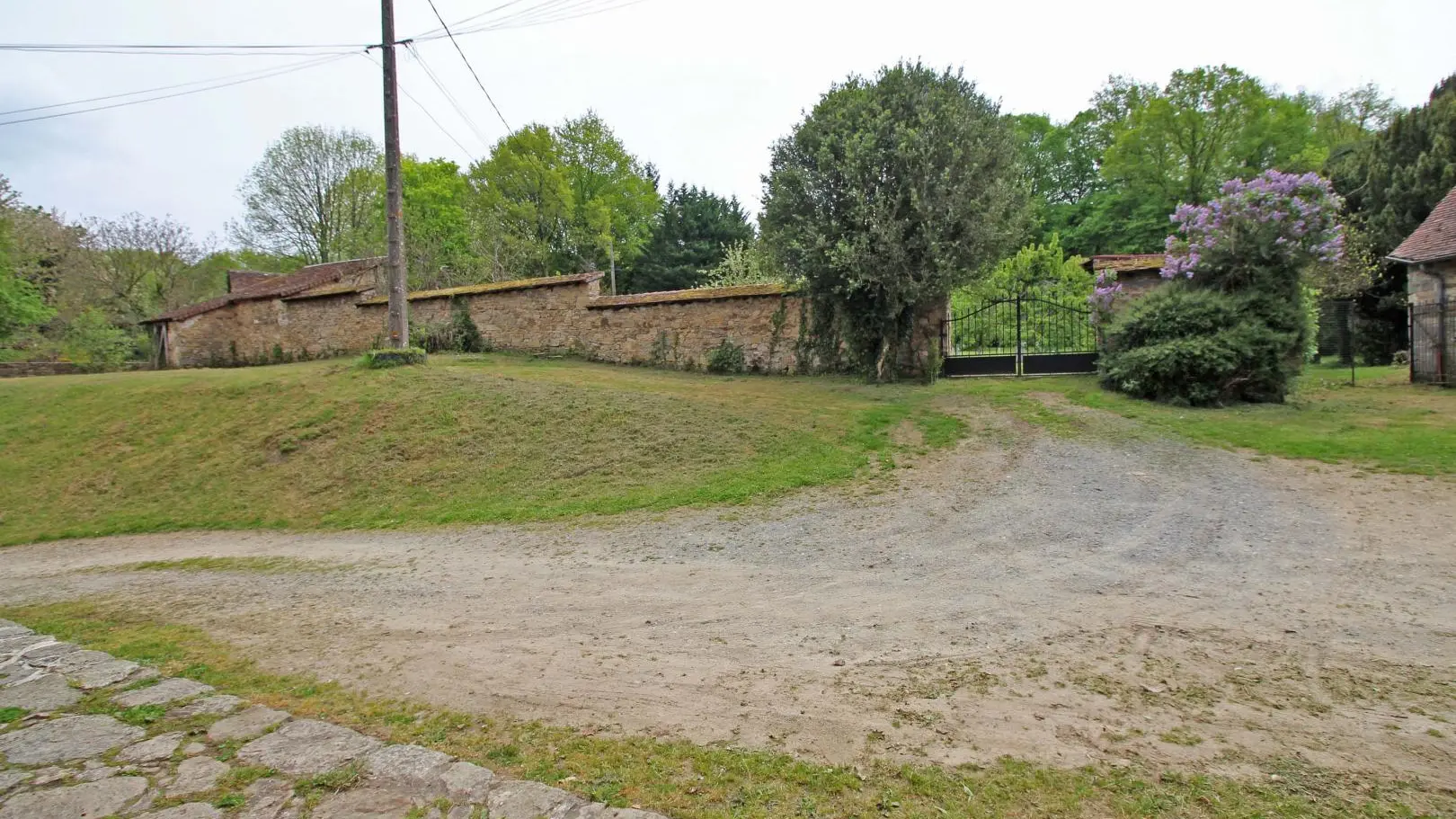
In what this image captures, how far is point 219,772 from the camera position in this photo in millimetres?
2715

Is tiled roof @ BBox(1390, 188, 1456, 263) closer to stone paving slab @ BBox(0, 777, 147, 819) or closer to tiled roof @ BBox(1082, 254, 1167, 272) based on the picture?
tiled roof @ BBox(1082, 254, 1167, 272)

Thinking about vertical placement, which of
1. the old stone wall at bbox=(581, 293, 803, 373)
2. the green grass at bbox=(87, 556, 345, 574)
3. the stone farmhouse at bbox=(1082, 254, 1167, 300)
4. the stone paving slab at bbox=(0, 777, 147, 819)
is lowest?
the green grass at bbox=(87, 556, 345, 574)

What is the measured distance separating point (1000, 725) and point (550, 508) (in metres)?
5.92

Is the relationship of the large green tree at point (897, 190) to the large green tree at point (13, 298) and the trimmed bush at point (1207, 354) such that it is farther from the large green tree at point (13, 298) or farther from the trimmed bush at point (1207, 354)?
the large green tree at point (13, 298)

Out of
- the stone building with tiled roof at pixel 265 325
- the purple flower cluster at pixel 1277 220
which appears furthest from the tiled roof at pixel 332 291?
the purple flower cluster at pixel 1277 220

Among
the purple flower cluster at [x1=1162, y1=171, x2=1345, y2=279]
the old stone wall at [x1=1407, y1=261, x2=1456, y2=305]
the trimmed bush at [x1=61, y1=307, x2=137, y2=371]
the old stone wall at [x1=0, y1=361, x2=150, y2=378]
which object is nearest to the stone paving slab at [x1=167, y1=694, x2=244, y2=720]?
the purple flower cluster at [x1=1162, y1=171, x2=1345, y2=279]

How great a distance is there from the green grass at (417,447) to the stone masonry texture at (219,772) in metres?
4.65

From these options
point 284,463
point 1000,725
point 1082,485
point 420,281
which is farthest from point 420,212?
point 1000,725

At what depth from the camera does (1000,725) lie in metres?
3.02

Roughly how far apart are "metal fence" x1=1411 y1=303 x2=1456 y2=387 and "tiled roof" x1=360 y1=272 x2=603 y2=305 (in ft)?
61.1

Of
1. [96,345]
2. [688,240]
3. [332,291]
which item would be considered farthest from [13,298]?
[688,240]

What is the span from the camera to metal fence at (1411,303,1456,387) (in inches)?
572

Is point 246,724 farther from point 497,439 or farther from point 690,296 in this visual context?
point 690,296

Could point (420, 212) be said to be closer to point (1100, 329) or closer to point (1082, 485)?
point (1100, 329)
